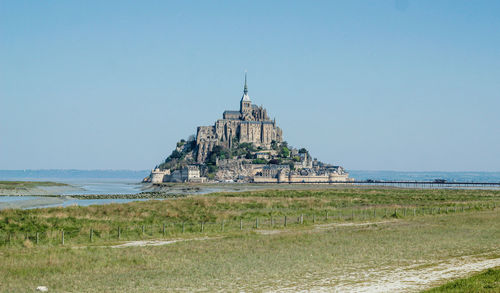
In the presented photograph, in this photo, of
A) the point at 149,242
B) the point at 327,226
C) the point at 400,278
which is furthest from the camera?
the point at 327,226

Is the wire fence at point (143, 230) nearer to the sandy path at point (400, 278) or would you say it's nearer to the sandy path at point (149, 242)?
the sandy path at point (149, 242)

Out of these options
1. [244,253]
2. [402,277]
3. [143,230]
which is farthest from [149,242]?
[402,277]

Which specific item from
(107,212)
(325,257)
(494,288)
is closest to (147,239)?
(325,257)

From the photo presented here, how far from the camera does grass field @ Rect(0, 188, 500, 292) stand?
21.1m

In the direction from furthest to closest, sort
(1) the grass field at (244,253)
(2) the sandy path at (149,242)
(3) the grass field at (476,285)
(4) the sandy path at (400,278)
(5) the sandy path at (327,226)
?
(5) the sandy path at (327,226) → (2) the sandy path at (149,242) → (1) the grass field at (244,253) → (4) the sandy path at (400,278) → (3) the grass field at (476,285)

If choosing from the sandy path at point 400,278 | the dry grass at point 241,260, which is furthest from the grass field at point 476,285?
the dry grass at point 241,260

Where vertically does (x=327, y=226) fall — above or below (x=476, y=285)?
below

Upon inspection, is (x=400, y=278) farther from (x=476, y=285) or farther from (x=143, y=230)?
(x=143, y=230)

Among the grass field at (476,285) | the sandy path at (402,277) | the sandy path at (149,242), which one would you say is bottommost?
the sandy path at (149,242)

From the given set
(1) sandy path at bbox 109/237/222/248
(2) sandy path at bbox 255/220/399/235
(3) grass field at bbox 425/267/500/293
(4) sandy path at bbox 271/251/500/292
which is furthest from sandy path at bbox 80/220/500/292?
(2) sandy path at bbox 255/220/399/235

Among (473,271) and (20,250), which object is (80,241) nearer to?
(20,250)

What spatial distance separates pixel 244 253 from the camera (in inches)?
1108

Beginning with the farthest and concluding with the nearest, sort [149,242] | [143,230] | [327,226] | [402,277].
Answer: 1. [327,226]
2. [143,230]
3. [149,242]
4. [402,277]

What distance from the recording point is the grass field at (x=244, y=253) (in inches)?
829
